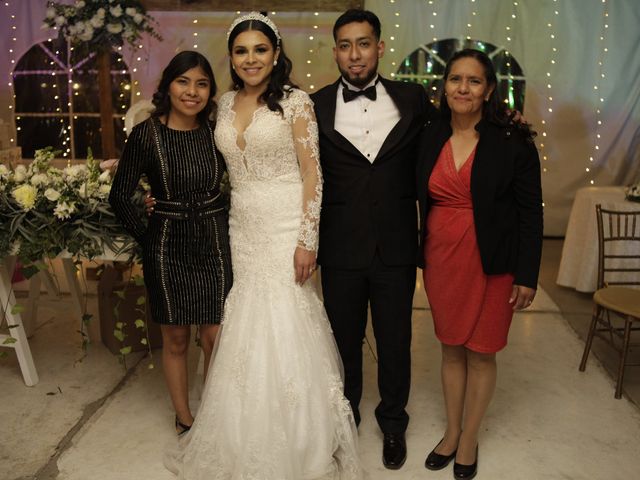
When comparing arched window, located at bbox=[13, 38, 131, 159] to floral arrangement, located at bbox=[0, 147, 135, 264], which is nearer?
floral arrangement, located at bbox=[0, 147, 135, 264]

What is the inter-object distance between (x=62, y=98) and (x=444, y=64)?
416 cm

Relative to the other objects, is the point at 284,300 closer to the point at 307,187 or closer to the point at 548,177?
the point at 307,187

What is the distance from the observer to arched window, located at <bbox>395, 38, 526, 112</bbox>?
7.02m

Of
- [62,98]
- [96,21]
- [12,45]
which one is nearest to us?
[96,21]

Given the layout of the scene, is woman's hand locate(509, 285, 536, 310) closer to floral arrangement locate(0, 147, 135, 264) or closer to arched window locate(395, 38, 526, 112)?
floral arrangement locate(0, 147, 135, 264)

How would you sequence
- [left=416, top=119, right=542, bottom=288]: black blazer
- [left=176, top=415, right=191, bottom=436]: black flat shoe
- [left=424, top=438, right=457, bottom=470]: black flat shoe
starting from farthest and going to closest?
[left=176, top=415, right=191, bottom=436]: black flat shoe, [left=424, top=438, right=457, bottom=470]: black flat shoe, [left=416, top=119, right=542, bottom=288]: black blazer

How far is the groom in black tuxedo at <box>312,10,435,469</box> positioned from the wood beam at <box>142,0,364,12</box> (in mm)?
4276

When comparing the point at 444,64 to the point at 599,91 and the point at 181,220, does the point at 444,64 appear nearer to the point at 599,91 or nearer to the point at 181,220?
the point at 599,91

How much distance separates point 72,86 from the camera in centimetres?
748

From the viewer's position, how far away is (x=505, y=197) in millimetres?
2686

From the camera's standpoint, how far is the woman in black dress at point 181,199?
287 cm

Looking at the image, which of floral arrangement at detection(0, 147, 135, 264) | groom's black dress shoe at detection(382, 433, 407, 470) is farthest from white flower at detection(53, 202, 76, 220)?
groom's black dress shoe at detection(382, 433, 407, 470)

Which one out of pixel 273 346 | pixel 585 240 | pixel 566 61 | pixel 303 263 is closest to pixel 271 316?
pixel 273 346

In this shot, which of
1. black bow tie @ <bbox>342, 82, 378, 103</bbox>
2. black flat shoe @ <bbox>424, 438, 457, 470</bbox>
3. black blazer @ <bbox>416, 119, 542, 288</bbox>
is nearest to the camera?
black blazer @ <bbox>416, 119, 542, 288</bbox>
